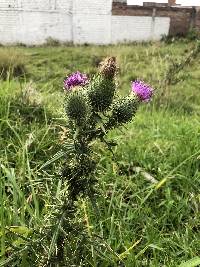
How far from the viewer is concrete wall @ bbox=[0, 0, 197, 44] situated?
76.5 ft

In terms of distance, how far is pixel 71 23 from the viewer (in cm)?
2431

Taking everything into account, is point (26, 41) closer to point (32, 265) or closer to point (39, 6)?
point (39, 6)

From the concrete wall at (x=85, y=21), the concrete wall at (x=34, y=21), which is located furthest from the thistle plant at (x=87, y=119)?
the concrete wall at (x=85, y=21)

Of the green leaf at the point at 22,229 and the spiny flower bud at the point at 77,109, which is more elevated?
the spiny flower bud at the point at 77,109

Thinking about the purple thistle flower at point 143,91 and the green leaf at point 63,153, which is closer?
the green leaf at point 63,153

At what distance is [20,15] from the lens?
23.4 m

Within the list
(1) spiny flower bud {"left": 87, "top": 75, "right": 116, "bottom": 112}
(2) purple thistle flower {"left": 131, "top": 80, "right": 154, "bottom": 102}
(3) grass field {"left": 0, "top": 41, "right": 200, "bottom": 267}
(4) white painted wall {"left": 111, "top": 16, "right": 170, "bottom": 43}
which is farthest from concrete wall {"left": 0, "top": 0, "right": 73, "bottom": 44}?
(1) spiny flower bud {"left": 87, "top": 75, "right": 116, "bottom": 112}

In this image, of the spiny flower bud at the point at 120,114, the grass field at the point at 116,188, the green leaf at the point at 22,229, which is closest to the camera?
the spiny flower bud at the point at 120,114

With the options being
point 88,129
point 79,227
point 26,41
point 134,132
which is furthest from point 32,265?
point 26,41

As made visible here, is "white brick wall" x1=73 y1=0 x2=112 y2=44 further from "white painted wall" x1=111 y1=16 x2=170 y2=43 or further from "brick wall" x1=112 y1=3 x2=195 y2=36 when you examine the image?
"brick wall" x1=112 y1=3 x2=195 y2=36

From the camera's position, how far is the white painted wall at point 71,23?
23328mm

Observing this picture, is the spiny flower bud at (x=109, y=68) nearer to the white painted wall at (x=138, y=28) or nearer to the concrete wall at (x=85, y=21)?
the concrete wall at (x=85, y=21)

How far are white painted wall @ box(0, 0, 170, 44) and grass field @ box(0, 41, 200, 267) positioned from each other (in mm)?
19081

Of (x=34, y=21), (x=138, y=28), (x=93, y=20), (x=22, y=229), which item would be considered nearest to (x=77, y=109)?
(x=22, y=229)
